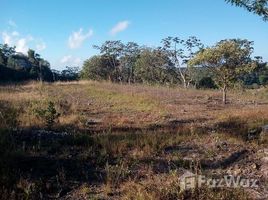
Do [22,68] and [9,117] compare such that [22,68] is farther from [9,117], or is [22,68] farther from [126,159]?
[126,159]

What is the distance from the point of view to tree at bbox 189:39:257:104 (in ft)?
56.7

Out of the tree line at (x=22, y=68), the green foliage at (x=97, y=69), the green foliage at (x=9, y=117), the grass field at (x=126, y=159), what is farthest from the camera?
the green foliage at (x=97, y=69)

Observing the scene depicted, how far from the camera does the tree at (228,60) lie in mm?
17281

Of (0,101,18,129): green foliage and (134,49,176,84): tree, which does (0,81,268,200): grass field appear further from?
(134,49,176,84): tree

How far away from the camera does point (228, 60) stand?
57.5 feet

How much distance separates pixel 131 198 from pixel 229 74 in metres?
13.5

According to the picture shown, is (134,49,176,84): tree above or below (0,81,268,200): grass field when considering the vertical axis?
above

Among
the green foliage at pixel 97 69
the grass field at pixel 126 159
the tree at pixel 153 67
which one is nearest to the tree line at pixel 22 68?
the green foliage at pixel 97 69

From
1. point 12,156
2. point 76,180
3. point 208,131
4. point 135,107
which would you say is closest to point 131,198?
point 76,180

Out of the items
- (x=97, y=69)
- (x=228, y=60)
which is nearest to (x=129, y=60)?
(x=97, y=69)

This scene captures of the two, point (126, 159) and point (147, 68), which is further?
point (147, 68)

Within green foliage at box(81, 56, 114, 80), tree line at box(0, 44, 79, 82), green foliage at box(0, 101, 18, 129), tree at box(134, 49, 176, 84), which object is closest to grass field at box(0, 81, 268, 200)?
green foliage at box(0, 101, 18, 129)

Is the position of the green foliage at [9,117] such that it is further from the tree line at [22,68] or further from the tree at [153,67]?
Answer: the tree at [153,67]

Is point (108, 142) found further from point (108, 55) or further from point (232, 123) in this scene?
point (108, 55)
